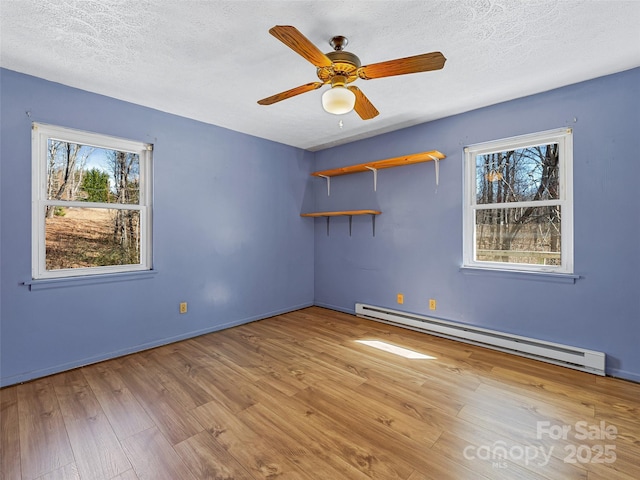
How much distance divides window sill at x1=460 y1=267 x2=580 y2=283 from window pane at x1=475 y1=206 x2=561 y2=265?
15 cm

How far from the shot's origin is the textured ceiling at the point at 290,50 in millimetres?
1631

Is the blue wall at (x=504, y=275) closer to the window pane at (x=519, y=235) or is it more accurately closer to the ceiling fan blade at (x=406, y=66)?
the window pane at (x=519, y=235)

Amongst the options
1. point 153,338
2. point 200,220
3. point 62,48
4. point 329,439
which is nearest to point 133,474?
point 329,439

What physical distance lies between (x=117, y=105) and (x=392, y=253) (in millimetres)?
3316

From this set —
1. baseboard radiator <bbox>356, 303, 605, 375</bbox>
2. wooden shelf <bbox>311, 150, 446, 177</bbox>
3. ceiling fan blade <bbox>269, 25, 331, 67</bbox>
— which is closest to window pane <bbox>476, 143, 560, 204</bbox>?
wooden shelf <bbox>311, 150, 446, 177</bbox>

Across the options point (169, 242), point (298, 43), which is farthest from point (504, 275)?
point (169, 242)

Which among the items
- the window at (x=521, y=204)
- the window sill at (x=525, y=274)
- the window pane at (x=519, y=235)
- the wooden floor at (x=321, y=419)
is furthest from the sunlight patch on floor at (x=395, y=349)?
the window pane at (x=519, y=235)

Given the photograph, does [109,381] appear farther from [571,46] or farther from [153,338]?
[571,46]

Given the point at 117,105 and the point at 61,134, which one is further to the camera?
the point at 117,105

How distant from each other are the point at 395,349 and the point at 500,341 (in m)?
1.01

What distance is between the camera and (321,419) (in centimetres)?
184

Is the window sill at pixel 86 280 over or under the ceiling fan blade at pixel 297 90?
under

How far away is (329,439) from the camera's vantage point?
1.66m

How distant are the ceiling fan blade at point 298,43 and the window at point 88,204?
Result: 7.21 feet
